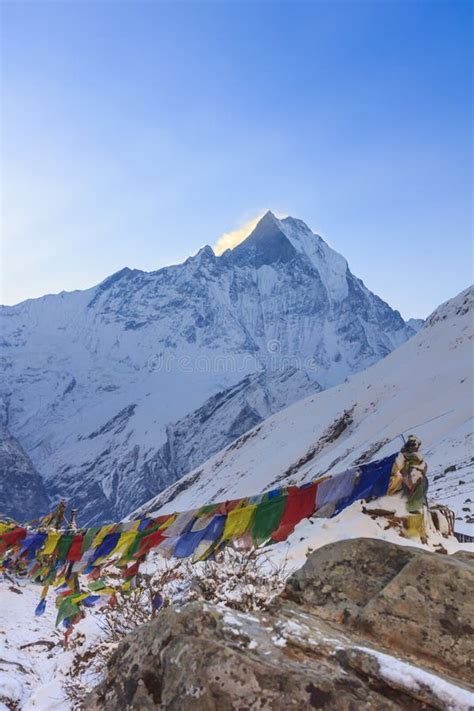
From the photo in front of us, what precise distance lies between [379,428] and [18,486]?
14776 centimetres

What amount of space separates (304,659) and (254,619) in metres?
0.59

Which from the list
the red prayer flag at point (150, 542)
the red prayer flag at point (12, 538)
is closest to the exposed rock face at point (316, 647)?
the red prayer flag at point (150, 542)

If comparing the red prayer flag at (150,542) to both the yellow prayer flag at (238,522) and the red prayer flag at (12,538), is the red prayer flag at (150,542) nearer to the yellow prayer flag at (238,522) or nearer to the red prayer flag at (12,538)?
the yellow prayer flag at (238,522)

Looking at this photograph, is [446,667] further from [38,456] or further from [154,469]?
[38,456]

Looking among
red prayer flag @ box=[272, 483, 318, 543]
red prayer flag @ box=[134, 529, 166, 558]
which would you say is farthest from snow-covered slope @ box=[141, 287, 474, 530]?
red prayer flag @ box=[134, 529, 166, 558]

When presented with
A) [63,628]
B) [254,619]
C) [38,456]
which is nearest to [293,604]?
[254,619]

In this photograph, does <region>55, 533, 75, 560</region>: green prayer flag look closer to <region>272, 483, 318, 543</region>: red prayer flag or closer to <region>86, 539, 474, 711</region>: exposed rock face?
<region>272, 483, 318, 543</region>: red prayer flag

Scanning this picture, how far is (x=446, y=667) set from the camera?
378cm

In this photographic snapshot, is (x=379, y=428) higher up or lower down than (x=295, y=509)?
lower down

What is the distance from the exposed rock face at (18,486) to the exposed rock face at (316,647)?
167m

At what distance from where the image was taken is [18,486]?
165125 millimetres

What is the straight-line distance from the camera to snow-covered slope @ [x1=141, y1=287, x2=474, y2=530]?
3092 centimetres

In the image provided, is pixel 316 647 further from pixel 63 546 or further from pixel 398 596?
pixel 63 546

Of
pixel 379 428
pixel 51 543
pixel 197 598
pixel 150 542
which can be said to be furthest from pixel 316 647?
pixel 379 428
